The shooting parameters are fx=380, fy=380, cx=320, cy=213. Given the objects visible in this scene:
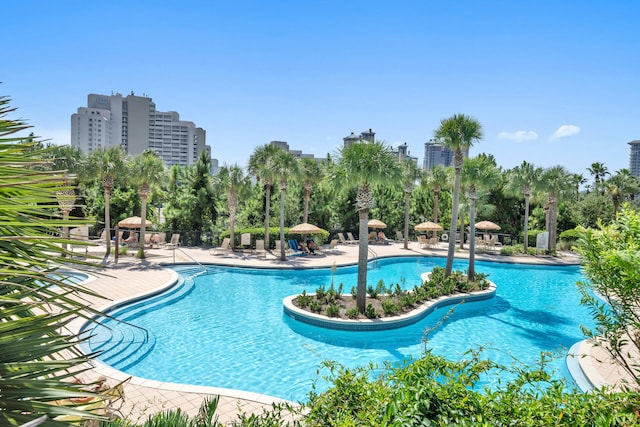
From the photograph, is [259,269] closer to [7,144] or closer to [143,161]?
[143,161]

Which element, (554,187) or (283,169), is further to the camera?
(554,187)

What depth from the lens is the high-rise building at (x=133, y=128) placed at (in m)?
116

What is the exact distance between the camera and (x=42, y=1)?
21.7 ft

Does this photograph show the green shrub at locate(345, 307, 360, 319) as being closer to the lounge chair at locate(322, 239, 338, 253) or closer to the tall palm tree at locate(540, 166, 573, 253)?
the lounge chair at locate(322, 239, 338, 253)

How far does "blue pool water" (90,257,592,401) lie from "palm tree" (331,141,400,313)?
2379 millimetres

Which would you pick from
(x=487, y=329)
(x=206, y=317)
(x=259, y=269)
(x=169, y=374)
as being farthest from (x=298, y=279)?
(x=169, y=374)

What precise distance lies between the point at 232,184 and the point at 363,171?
1359 cm

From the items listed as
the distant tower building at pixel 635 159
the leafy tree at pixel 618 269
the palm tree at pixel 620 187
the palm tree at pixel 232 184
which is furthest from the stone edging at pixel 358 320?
the distant tower building at pixel 635 159

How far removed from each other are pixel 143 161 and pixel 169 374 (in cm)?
1438

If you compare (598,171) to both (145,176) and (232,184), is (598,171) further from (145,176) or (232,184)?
(145,176)

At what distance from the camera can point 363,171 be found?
11.5m

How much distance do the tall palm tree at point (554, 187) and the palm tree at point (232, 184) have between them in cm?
1920

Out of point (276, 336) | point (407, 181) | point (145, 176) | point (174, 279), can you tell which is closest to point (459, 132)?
point (276, 336)

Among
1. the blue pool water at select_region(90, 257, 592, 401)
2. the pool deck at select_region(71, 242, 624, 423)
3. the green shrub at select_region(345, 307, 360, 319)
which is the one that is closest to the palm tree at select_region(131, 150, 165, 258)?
the pool deck at select_region(71, 242, 624, 423)
